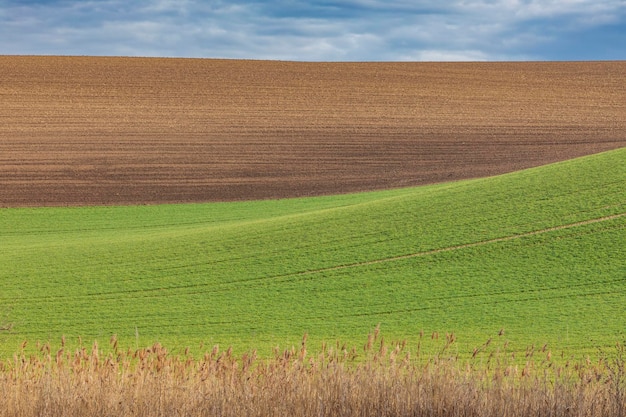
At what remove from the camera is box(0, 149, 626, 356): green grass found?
11898 mm

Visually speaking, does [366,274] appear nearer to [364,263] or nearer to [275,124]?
[364,263]

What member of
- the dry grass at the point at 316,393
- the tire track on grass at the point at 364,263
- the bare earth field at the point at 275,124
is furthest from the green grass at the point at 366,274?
the bare earth field at the point at 275,124

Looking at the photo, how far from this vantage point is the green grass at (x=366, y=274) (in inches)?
468

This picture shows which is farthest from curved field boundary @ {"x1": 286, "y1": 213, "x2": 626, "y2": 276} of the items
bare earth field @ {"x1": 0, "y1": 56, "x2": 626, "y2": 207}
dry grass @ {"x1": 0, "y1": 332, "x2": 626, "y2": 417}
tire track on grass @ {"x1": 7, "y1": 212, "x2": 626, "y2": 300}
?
bare earth field @ {"x1": 0, "y1": 56, "x2": 626, "y2": 207}

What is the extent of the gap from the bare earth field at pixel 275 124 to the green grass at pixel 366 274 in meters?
10.4

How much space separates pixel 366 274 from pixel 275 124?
27691 millimetres

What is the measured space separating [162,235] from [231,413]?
1499 centimetres

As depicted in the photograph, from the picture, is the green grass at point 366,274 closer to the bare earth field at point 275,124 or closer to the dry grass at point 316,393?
the dry grass at point 316,393

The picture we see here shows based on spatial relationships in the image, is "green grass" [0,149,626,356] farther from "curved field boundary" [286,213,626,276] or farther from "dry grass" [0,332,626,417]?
"dry grass" [0,332,626,417]

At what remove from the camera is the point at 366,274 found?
14891mm

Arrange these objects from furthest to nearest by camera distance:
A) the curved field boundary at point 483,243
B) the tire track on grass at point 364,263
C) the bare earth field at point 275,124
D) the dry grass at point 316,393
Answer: the bare earth field at point 275,124 < the curved field boundary at point 483,243 < the tire track on grass at point 364,263 < the dry grass at point 316,393

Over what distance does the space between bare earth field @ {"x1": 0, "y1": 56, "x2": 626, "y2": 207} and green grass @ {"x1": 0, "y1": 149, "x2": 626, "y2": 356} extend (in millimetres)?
10400

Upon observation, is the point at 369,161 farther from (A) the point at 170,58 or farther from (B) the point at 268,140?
(A) the point at 170,58

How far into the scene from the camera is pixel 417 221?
18.1 m
